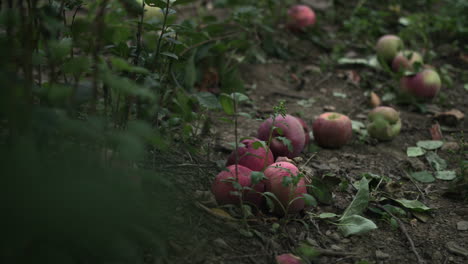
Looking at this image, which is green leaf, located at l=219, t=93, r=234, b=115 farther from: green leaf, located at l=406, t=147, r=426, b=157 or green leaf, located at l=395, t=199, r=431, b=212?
green leaf, located at l=406, t=147, r=426, b=157

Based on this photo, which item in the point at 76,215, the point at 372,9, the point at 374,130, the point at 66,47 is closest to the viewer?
the point at 76,215

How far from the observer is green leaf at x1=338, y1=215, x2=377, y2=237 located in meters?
1.80

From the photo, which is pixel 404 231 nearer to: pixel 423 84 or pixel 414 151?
pixel 414 151

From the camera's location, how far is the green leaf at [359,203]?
195 centimetres

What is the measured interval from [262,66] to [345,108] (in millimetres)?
862

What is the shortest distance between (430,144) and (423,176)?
0.46 metres

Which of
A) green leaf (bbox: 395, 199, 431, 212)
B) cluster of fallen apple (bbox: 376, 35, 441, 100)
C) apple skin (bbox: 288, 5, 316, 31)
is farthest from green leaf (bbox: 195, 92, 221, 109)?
apple skin (bbox: 288, 5, 316, 31)

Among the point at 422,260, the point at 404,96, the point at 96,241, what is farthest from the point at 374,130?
the point at 96,241

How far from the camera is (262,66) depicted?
3.80 meters

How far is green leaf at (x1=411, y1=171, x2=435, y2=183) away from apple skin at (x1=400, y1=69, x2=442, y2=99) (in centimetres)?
105

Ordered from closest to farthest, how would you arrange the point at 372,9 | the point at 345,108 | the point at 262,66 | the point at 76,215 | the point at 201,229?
1. the point at 76,215
2. the point at 201,229
3. the point at 345,108
4. the point at 262,66
5. the point at 372,9

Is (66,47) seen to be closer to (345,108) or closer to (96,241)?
(96,241)

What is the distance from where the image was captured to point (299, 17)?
4.22 meters

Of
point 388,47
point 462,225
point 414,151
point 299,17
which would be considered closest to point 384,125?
point 414,151
